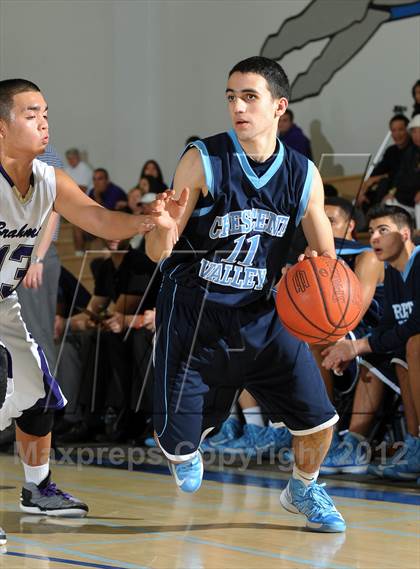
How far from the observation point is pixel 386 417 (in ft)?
19.4

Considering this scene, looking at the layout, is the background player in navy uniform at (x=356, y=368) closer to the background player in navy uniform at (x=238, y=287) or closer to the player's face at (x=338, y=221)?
the player's face at (x=338, y=221)

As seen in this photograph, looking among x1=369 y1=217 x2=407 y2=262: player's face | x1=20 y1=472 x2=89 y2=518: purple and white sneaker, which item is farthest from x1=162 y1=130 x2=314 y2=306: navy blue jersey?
x1=369 y1=217 x2=407 y2=262: player's face

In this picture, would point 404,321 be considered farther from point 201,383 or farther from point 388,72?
point 388,72

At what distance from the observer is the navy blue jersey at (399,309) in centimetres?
543

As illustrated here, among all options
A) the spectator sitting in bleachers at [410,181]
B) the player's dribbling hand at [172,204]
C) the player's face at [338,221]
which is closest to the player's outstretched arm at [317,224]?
the player's dribbling hand at [172,204]

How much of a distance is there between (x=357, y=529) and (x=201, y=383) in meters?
0.93

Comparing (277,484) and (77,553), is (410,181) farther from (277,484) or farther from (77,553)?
(77,553)

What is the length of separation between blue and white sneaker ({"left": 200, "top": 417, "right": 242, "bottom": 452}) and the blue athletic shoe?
1543 mm

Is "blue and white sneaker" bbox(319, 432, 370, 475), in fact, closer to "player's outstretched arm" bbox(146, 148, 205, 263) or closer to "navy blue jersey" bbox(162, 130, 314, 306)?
"navy blue jersey" bbox(162, 130, 314, 306)

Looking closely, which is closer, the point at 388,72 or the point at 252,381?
the point at 252,381

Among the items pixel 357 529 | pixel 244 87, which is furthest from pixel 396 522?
pixel 244 87

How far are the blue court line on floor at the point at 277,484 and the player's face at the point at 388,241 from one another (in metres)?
1.42

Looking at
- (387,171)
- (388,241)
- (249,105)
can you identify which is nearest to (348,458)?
(388,241)

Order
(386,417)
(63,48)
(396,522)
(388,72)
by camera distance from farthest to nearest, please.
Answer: (63,48) < (388,72) < (386,417) < (396,522)
